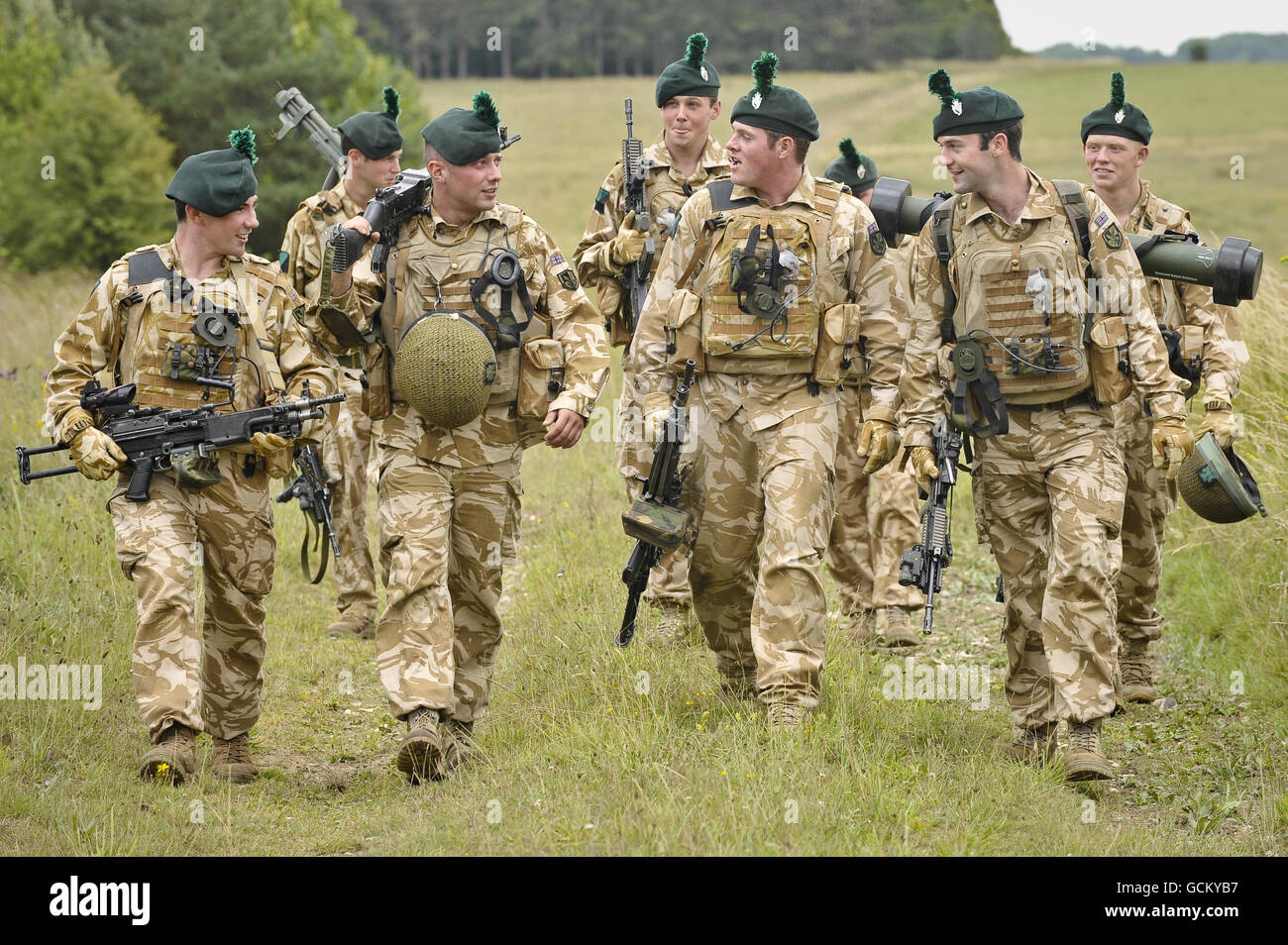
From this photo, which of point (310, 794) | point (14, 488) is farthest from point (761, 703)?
point (14, 488)

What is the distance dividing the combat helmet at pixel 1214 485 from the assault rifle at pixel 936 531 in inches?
39.2

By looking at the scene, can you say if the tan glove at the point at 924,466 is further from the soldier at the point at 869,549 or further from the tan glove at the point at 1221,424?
the soldier at the point at 869,549

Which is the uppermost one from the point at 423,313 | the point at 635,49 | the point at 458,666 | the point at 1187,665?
the point at 635,49

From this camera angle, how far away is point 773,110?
5715 mm

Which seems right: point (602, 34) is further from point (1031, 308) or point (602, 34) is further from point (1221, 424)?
point (1031, 308)

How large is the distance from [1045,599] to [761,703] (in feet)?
4.02

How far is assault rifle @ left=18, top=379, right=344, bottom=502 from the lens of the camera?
5.46m

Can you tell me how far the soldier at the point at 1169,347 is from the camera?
6.67m

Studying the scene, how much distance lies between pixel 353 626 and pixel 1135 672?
4.42 meters

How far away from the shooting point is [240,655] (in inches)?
233

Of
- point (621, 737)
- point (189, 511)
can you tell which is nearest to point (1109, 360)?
point (621, 737)

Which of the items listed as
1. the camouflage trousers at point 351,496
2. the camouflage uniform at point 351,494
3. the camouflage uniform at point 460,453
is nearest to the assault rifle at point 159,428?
the camouflage uniform at point 460,453

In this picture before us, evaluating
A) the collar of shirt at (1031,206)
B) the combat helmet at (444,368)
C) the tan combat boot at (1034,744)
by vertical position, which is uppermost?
the collar of shirt at (1031,206)

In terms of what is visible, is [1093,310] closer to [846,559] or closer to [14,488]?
[846,559]
